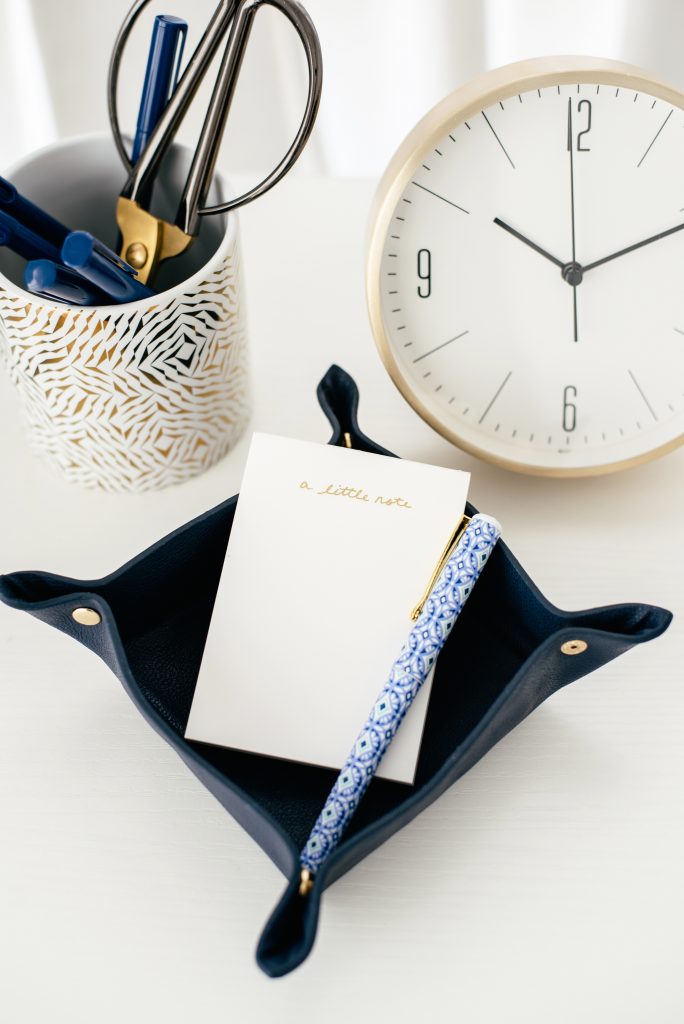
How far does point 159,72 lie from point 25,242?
0.14m

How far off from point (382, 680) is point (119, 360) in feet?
0.75

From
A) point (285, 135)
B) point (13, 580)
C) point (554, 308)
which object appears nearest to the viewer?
point (13, 580)

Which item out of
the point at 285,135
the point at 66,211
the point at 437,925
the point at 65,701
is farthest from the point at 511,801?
the point at 285,135

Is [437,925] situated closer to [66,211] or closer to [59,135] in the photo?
[66,211]

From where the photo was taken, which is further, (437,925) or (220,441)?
(220,441)

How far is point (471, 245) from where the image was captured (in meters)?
0.54

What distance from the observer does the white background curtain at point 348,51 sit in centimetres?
103

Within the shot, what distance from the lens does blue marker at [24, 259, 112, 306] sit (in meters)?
0.48

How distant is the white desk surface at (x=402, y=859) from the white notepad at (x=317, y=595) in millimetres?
53

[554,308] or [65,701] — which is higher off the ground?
[554,308]

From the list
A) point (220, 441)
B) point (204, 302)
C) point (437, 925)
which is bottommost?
point (437, 925)

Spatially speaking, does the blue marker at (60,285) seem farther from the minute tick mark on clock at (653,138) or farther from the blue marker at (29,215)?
the minute tick mark on clock at (653,138)

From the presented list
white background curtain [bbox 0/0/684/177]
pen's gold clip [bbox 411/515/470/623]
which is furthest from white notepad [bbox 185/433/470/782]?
white background curtain [bbox 0/0/684/177]

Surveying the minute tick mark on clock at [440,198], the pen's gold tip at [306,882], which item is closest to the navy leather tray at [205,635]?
the pen's gold tip at [306,882]
